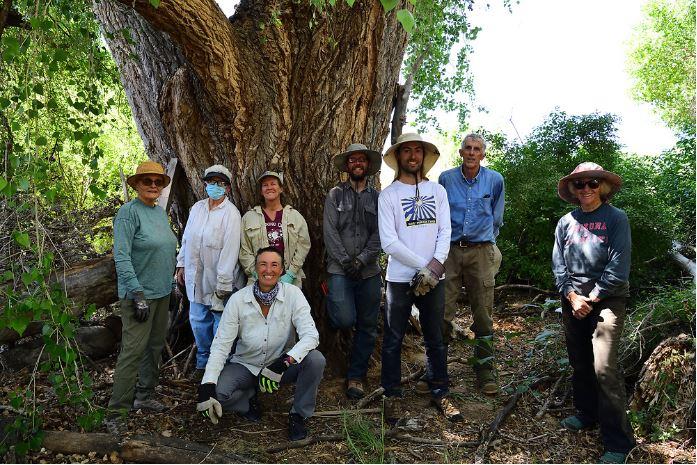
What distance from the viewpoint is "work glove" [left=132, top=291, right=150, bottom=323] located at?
14.7 ft

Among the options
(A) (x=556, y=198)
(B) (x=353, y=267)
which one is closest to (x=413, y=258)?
(B) (x=353, y=267)

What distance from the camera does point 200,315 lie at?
16.6 feet

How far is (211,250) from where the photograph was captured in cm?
497

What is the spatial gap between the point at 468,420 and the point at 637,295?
13.2ft

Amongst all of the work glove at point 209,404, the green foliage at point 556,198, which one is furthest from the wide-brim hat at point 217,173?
the green foliage at point 556,198

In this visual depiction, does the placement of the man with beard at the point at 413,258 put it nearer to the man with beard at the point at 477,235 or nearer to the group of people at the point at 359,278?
the group of people at the point at 359,278

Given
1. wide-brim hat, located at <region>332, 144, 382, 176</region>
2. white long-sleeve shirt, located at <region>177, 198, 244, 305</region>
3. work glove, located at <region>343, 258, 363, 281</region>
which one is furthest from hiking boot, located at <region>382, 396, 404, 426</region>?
wide-brim hat, located at <region>332, 144, 382, 176</region>

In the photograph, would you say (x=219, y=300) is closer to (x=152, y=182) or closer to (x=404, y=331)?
(x=152, y=182)

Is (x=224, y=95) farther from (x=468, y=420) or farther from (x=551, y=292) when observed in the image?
(x=551, y=292)

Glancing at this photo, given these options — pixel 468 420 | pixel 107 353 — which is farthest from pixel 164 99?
pixel 468 420

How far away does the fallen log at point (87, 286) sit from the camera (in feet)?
17.9

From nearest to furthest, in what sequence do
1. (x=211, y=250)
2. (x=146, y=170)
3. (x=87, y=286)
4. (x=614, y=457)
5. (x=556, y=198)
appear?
(x=614, y=457) < (x=146, y=170) < (x=211, y=250) < (x=87, y=286) < (x=556, y=198)

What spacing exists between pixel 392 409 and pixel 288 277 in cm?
142

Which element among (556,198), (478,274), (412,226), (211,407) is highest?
(556,198)
